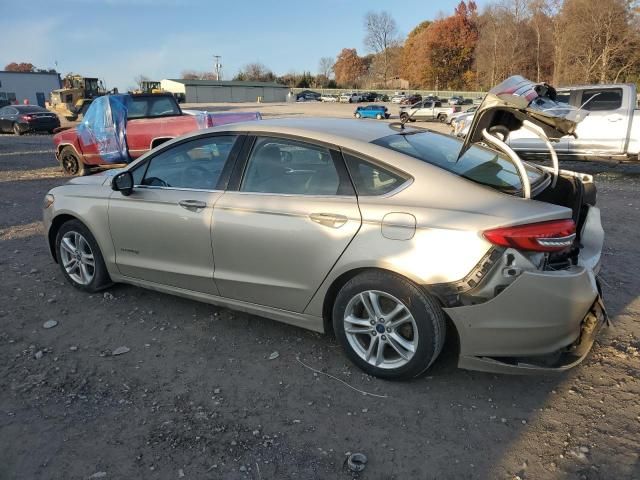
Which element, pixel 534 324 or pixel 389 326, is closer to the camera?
pixel 534 324

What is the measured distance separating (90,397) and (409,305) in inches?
80.4

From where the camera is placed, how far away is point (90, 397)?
10.0 ft

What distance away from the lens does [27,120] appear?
2284cm

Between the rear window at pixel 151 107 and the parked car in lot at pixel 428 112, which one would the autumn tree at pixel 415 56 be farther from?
the rear window at pixel 151 107

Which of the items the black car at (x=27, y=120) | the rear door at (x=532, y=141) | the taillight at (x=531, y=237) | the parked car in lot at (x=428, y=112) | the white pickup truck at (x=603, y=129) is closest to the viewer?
the taillight at (x=531, y=237)

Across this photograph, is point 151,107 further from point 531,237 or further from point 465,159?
point 531,237

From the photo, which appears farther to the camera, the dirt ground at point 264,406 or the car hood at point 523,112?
the car hood at point 523,112

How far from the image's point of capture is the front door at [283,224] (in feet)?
10.2

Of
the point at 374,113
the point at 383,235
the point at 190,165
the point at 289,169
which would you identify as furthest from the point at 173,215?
the point at 374,113

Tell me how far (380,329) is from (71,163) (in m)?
10.6

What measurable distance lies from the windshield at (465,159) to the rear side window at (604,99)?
8.46 metres

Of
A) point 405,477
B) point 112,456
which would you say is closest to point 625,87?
point 405,477

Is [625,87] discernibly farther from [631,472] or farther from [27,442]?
[27,442]

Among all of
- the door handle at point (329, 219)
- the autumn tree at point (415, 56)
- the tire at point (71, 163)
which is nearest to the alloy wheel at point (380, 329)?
the door handle at point (329, 219)
